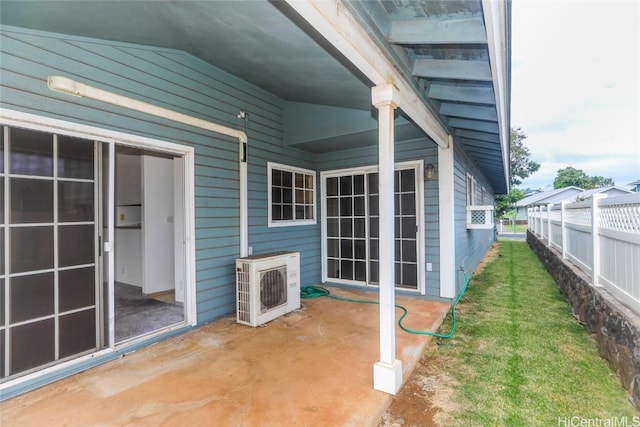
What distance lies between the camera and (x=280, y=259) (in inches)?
152

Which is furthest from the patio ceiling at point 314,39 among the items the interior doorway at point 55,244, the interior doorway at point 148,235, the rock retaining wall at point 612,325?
the rock retaining wall at point 612,325

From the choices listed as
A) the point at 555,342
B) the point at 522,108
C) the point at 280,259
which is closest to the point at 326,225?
the point at 280,259

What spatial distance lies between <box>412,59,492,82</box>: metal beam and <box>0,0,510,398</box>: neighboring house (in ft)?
0.04

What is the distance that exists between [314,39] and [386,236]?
1452mm

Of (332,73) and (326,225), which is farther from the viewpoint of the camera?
(326,225)

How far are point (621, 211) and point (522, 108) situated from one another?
35.7 m

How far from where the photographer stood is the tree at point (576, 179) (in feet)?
128

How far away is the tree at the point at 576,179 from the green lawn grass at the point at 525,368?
45.5 m

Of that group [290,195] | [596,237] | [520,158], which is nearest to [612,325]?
[596,237]

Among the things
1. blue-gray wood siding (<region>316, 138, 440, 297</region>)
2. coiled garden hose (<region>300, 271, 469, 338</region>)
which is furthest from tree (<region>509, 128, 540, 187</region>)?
blue-gray wood siding (<region>316, 138, 440, 297</region>)

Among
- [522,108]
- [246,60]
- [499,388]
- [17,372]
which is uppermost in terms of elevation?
[522,108]

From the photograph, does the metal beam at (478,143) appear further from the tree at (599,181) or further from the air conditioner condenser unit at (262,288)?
the tree at (599,181)

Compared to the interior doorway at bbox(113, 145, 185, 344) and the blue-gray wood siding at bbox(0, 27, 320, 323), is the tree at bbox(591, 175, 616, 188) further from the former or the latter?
the interior doorway at bbox(113, 145, 185, 344)

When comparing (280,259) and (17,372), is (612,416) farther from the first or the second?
(17,372)
